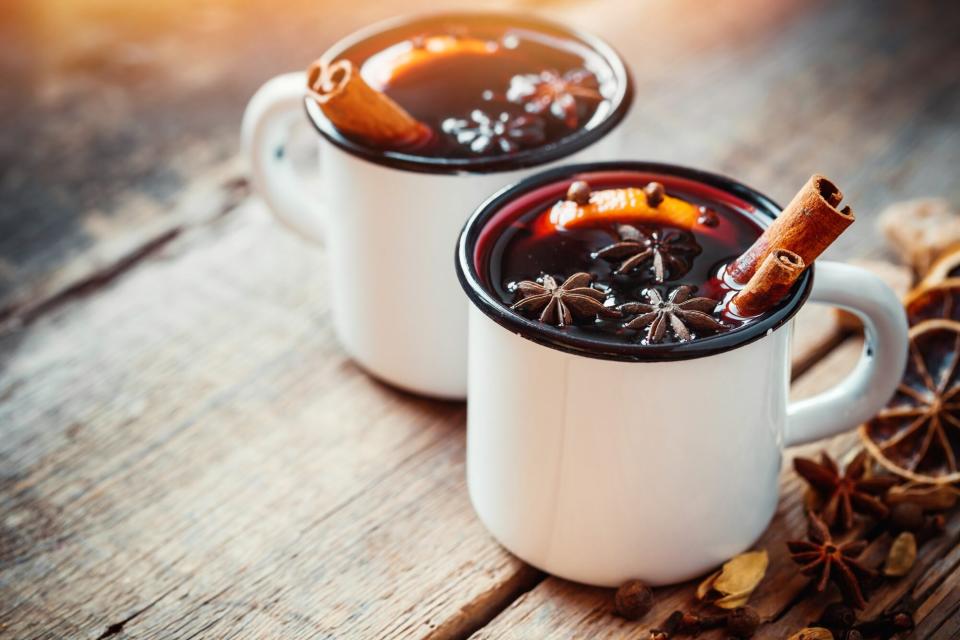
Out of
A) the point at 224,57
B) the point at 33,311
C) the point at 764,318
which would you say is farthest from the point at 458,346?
the point at 224,57

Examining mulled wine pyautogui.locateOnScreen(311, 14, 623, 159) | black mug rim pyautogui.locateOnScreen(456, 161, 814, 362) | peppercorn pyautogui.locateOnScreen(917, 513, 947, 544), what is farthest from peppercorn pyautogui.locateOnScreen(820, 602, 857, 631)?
mulled wine pyautogui.locateOnScreen(311, 14, 623, 159)

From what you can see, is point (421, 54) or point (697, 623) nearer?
point (697, 623)

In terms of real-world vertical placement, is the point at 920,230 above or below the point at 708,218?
below

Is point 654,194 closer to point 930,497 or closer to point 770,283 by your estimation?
point 770,283

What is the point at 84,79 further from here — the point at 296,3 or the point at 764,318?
the point at 764,318

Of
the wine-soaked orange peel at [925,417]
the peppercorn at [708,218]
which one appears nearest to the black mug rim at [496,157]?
the peppercorn at [708,218]

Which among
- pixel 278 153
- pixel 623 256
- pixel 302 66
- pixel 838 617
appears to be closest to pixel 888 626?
pixel 838 617

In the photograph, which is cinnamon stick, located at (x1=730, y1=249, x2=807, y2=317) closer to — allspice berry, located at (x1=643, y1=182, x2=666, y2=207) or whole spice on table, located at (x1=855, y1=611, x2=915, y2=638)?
allspice berry, located at (x1=643, y1=182, x2=666, y2=207)
